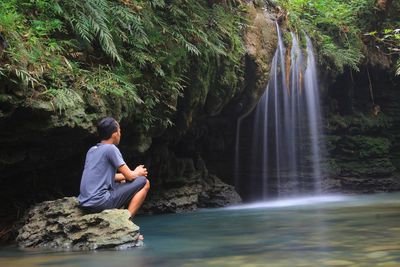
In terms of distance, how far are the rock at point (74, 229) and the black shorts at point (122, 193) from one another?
0.32ft

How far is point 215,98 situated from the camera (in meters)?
10.4

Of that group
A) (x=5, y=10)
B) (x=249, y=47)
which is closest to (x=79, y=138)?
(x=5, y=10)

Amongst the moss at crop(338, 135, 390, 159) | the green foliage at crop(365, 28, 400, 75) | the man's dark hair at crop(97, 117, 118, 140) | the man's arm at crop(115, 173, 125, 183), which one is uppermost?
the green foliage at crop(365, 28, 400, 75)

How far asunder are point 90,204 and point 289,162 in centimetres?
986

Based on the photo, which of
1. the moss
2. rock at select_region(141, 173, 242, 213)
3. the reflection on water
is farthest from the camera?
the moss

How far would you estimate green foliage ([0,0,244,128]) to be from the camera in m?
5.91

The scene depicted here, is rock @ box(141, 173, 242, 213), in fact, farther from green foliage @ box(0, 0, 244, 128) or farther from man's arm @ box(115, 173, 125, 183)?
man's arm @ box(115, 173, 125, 183)

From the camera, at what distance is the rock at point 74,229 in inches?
205

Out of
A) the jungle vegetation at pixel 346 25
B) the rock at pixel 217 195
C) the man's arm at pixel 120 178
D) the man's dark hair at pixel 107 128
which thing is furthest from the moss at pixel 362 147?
the man's dark hair at pixel 107 128

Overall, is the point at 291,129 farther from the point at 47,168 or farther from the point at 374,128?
the point at 47,168

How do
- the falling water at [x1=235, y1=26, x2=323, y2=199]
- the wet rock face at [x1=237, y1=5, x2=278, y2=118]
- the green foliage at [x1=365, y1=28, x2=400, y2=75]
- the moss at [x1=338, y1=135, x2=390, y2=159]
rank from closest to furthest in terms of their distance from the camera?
the wet rock face at [x1=237, y1=5, x2=278, y2=118] < the green foliage at [x1=365, y1=28, x2=400, y2=75] < the falling water at [x1=235, y1=26, x2=323, y2=199] < the moss at [x1=338, y1=135, x2=390, y2=159]

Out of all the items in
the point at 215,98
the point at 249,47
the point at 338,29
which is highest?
the point at 338,29

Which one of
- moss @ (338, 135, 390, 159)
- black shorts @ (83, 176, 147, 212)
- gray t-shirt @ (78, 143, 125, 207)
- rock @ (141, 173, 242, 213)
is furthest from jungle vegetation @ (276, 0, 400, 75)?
gray t-shirt @ (78, 143, 125, 207)

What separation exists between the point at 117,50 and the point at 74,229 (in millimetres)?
3003
